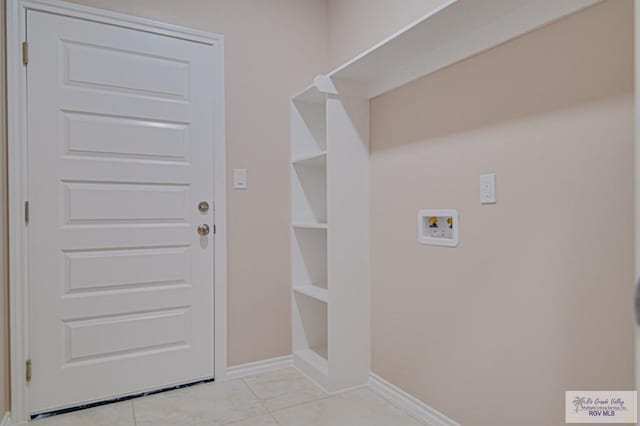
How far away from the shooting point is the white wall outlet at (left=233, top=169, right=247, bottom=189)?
8.02 ft

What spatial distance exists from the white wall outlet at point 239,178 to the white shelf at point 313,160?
0.34m

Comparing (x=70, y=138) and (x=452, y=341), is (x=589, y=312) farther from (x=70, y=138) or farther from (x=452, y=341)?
(x=70, y=138)

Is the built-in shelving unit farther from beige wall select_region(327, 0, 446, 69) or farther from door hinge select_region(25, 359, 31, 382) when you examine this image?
door hinge select_region(25, 359, 31, 382)

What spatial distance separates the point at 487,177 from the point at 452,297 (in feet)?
1.81

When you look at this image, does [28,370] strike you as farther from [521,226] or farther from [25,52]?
[521,226]

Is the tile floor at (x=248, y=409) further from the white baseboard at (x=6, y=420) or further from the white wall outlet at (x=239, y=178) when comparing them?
the white wall outlet at (x=239, y=178)

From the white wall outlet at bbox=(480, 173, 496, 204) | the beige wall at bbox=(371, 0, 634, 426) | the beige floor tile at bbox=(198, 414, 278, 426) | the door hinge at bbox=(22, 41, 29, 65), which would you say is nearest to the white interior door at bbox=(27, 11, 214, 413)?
the door hinge at bbox=(22, 41, 29, 65)

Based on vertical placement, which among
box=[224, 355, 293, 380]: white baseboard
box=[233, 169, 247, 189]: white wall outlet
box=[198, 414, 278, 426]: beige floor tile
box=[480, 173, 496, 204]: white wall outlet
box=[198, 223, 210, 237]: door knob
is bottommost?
box=[198, 414, 278, 426]: beige floor tile

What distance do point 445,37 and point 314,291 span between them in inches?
60.5

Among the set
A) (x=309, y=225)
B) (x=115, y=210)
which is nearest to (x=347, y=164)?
(x=309, y=225)

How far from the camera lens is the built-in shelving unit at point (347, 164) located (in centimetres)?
155

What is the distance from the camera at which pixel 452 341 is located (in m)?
1.80

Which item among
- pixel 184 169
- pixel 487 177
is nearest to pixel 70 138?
pixel 184 169

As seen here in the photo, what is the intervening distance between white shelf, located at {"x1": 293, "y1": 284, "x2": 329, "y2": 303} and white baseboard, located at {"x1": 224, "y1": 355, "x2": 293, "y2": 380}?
45cm
